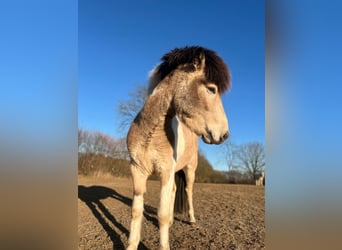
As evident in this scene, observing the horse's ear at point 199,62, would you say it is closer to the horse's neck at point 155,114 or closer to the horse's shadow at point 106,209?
the horse's neck at point 155,114

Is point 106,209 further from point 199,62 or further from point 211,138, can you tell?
point 199,62

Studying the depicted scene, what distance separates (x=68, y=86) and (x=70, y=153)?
20 cm

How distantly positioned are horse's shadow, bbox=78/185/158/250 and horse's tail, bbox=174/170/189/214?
243mm

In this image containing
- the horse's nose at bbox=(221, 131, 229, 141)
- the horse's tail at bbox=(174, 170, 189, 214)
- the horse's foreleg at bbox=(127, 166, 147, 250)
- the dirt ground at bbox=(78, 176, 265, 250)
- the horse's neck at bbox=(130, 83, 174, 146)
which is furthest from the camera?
the horse's tail at bbox=(174, 170, 189, 214)

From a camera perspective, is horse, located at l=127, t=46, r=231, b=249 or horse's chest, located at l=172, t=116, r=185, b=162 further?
horse's chest, located at l=172, t=116, r=185, b=162

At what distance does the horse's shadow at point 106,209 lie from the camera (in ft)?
5.60

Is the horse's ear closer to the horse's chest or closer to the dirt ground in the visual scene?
the horse's chest

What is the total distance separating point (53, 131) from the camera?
0.70 metres

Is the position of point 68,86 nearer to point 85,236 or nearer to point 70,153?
point 70,153

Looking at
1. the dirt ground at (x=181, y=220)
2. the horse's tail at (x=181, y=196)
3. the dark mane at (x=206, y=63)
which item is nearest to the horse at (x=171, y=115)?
the dark mane at (x=206, y=63)

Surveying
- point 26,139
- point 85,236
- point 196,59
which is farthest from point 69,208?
point 85,236

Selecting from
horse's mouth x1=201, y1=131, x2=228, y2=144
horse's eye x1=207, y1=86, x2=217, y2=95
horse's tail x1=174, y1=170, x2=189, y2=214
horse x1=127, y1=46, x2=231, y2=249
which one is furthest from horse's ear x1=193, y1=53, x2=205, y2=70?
horse's tail x1=174, y1=170, x2=189, y2=214

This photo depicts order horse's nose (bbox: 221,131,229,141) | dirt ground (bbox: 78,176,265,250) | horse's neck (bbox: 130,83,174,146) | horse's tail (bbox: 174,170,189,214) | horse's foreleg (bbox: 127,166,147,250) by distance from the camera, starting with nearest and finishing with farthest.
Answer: horse's nose (bbox: 221,131,229,141)
horse's neck (bbox: 130,83,174,146)
horse's foreleg (bbox: 127,166,147,250)
dirt ground (bbox: 78,176,265,250)
horse's tail (bbox: 174,170,189,214)

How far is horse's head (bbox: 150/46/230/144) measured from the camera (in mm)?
1175
